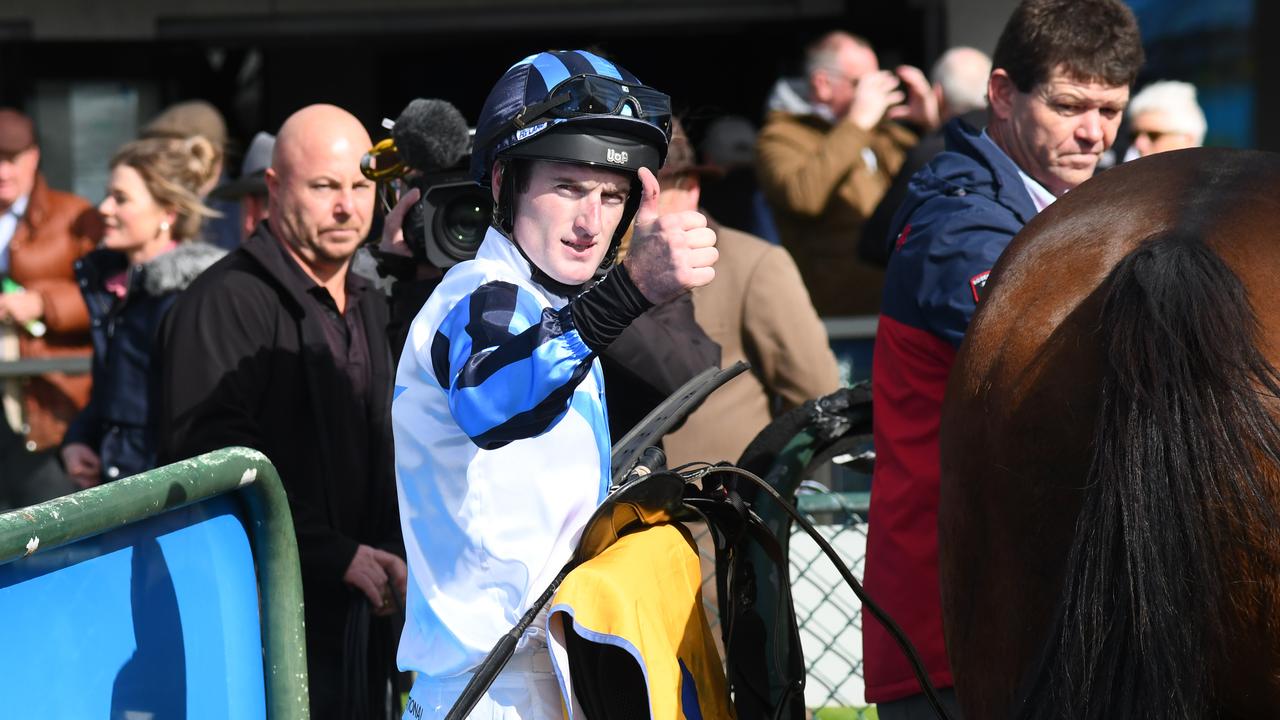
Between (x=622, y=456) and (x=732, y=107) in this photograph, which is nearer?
(x=622, y=456)

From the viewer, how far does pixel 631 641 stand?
2.08m

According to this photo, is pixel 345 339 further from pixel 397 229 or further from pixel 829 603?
pixel 829 603

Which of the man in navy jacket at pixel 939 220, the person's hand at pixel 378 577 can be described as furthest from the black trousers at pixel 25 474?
the man in navy jacket at pixel 939 220

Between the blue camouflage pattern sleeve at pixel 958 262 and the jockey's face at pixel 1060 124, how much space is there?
22 centimetres

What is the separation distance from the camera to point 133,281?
486 cm

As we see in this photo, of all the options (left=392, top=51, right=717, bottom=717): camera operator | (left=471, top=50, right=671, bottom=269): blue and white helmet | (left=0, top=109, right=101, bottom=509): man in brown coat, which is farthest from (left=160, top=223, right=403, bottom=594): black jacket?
(left=0, top=109, right=101, bottom=509): man in brown coat

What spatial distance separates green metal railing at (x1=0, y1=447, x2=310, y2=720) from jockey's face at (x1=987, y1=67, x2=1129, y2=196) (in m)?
1.56

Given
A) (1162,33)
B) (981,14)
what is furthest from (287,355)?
(1162,33)

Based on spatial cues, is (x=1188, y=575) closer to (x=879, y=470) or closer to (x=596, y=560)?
(x=596, y=560)

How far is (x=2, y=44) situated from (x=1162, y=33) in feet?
20.2

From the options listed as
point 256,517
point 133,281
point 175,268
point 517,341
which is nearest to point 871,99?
point 175,268

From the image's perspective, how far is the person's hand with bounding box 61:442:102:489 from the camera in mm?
4879

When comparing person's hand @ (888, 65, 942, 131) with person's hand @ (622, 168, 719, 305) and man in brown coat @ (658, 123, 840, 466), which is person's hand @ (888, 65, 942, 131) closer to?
man in brown coat @ (658, 123, 840, 466)

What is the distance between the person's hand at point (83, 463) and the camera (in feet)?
16.0
